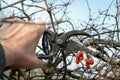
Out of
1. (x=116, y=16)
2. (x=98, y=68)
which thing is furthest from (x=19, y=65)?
(x=116, y=16)

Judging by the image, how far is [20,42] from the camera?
3.78 ft

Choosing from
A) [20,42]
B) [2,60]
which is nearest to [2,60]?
[2,60]

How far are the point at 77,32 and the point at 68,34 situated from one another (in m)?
0.04

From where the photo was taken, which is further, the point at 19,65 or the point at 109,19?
the point at 109,19

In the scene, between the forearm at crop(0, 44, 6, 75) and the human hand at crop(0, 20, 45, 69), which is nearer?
the forearm at crop(0, 44, 6, 75)

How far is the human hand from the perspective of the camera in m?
1.09

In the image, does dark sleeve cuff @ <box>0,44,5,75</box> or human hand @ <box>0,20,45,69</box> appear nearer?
dark sleeve cuff @ <box>0,44,5,75</box>

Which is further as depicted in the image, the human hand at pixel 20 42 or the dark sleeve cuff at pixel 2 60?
the human hand at pixel 20 42

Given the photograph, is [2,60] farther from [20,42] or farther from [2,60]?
[20,42]

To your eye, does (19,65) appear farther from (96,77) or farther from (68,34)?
(96,77)

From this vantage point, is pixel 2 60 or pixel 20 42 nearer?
pixel 2 60

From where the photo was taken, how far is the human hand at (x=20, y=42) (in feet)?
3.59

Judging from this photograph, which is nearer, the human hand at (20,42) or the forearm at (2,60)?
the forearm at (2,60)

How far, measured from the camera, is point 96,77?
9.52 feet
